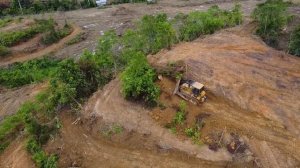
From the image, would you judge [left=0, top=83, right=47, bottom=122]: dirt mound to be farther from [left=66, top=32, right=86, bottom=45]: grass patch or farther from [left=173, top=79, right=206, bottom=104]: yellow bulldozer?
[left=173, top=79, right=206, bottom=104]: yellow bulldozer

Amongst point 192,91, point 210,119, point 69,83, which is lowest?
point 210,119

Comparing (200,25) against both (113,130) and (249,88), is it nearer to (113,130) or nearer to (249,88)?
(249,88)

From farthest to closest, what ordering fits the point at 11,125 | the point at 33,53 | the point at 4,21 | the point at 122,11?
the point at 122,11, the point at 4,21, the point at 33,53, the point at 11,125

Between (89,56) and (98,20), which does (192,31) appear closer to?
(89,56)

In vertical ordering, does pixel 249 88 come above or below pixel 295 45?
below

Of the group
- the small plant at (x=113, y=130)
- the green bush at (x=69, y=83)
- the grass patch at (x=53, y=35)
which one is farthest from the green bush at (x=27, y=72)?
the small plant at (x=113, y=130)

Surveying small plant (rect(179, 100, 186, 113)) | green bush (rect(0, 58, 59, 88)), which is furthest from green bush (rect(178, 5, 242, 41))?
green bush (rect(0, 58, 59, 88))

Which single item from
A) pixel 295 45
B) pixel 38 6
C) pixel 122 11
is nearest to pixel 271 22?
pixel 295 45
